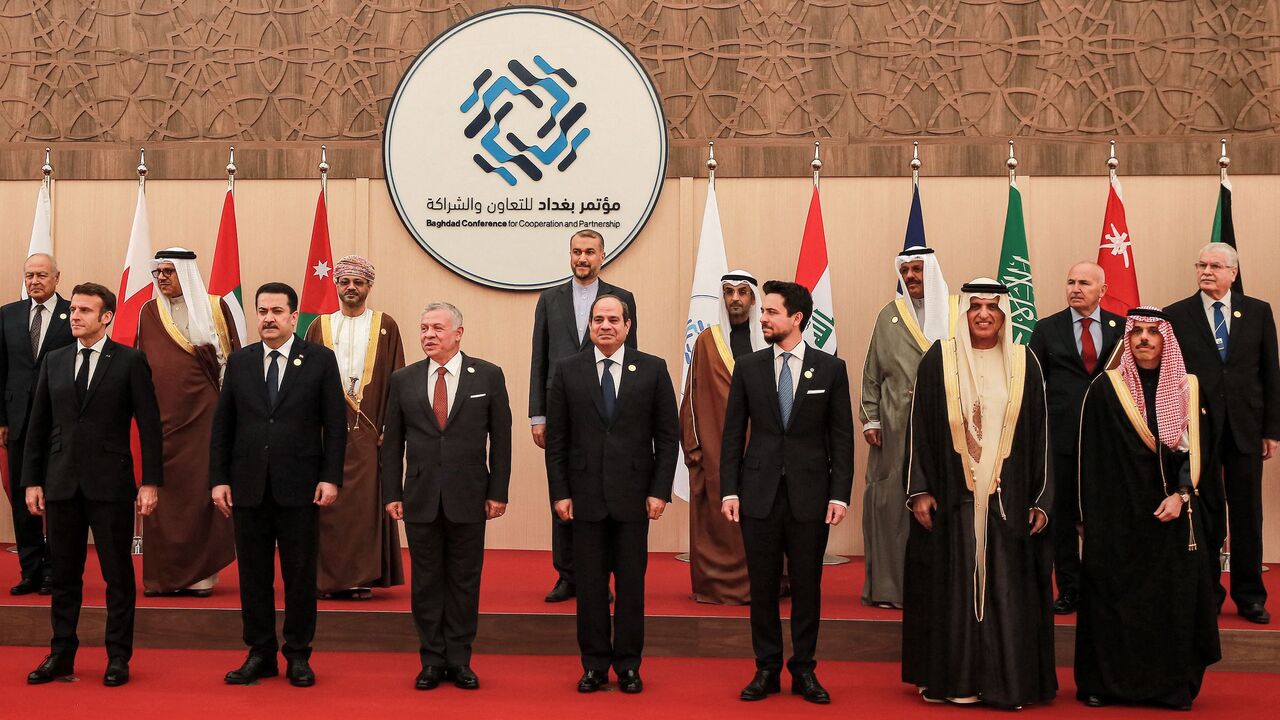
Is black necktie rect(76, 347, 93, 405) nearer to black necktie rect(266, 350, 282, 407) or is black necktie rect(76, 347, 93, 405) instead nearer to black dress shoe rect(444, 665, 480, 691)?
black necktie rect(266, 350, 282, 407)

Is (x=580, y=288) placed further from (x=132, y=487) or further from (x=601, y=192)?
(x=132, y=487)

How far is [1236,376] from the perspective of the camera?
5.38m

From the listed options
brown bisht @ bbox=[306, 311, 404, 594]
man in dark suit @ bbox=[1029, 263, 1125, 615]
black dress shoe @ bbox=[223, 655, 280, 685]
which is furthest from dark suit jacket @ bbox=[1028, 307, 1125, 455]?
black dress shoe @ bbox=[223, 655, 280, 685]

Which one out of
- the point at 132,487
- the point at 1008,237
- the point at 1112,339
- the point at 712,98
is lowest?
the point at 132,487

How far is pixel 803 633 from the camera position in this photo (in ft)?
13.7

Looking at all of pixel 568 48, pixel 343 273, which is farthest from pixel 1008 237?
pixel 343 273

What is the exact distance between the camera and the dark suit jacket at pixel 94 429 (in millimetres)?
4305

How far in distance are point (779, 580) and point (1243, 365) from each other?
8.51ft

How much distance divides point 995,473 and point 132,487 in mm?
3036

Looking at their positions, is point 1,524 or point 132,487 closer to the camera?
point 132,487

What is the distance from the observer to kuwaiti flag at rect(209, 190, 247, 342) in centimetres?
660

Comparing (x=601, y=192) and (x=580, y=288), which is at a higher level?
(x=601, y=192)

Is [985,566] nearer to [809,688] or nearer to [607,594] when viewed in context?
[809,688]

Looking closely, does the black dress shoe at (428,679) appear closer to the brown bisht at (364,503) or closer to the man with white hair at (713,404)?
the brown bisht at (364,503)
